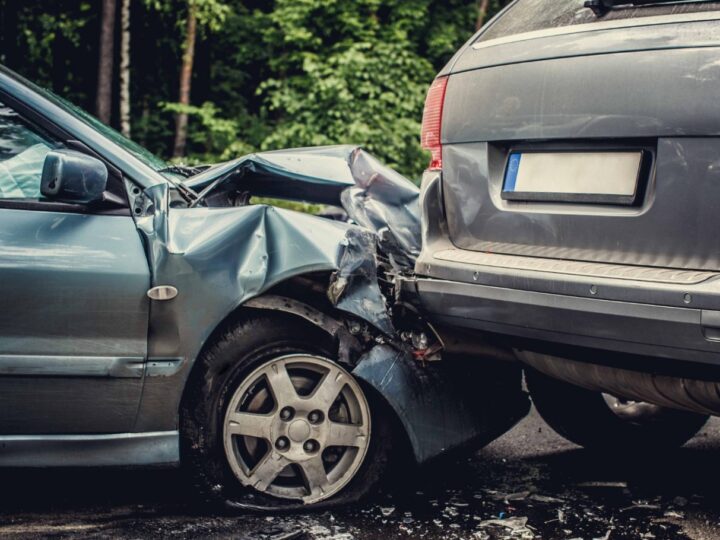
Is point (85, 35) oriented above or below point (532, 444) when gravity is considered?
above

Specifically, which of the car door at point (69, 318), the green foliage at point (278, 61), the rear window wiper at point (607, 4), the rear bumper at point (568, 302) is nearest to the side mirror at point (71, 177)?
the car door at point (69, 318)

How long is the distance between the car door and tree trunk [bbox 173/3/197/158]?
1223 cm

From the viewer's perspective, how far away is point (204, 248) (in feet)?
11.0

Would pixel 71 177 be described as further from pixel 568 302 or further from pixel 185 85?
pixel 185 85

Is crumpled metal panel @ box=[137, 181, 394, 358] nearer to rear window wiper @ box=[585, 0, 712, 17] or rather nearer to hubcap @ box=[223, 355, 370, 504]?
hubcap @ box=[223, 355, 370, 504]

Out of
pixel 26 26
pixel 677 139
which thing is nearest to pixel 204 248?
pixel 677 139

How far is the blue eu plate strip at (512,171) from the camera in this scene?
3260 mm

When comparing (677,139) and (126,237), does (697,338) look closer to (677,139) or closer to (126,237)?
(677,139)

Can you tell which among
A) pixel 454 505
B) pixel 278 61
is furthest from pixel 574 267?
pixel 278 61

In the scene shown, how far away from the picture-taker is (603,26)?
3068mm

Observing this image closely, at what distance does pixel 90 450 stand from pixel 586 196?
1851mm

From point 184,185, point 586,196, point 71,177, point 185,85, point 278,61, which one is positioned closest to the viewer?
point 586,196

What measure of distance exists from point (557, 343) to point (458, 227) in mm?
622

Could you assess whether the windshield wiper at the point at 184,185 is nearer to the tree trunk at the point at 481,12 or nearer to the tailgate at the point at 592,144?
the tailgate at the point at 592,144
